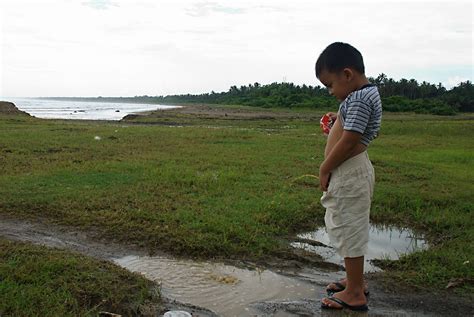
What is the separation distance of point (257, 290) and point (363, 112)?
1893mm

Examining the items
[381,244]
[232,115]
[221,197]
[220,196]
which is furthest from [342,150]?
[232,115]

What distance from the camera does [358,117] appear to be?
3.20 m

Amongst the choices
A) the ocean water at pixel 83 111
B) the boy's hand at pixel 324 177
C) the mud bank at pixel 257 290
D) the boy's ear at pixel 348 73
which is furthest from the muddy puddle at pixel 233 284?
the ocean water at pixel 83 111

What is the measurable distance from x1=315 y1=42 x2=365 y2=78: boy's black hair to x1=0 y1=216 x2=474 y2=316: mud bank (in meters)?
1.94

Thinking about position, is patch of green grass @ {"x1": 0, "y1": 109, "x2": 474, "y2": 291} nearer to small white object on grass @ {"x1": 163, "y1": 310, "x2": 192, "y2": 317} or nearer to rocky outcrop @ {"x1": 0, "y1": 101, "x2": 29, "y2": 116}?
small white object on grass @ {"x1": 163, "y1": 310, "x2": 192, "y2": 317}

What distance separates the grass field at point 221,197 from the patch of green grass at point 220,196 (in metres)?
0.02

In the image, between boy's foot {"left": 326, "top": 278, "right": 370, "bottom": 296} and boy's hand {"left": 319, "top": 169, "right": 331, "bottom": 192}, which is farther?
boy's foot {"left": 326, "top": 278, "right": 370, "bottom": 296}

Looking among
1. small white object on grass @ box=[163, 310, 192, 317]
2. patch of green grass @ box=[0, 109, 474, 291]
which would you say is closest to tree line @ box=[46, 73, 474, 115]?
patch of green grass @ box=[0, 109, 474, 291]

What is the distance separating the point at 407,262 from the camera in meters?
4.78

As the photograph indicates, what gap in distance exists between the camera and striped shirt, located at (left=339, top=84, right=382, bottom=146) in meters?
3.21

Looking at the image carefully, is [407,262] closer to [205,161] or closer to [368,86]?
[368,86]

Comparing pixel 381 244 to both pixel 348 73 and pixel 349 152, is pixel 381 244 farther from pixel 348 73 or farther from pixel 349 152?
pixel 348 73

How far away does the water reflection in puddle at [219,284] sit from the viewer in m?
3.83

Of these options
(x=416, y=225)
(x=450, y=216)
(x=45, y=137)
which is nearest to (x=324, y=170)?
(x=416, y=225)
